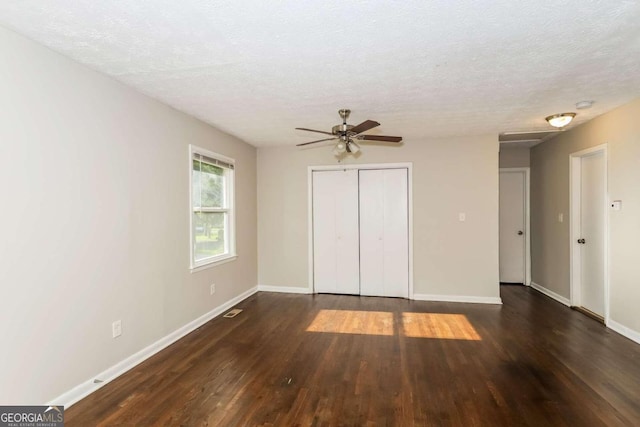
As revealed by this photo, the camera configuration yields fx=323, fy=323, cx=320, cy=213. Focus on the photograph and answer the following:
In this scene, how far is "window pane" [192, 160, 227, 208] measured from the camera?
12.5 ft

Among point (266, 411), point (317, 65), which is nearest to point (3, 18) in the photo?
point (317, 65)

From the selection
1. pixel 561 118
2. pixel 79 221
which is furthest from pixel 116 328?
pixel 561 118

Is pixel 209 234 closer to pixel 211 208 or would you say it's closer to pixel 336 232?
pixel 211 208

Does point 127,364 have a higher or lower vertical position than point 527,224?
lower

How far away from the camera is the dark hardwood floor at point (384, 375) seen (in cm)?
208

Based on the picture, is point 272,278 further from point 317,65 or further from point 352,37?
point 352,37

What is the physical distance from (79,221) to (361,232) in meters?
3.65

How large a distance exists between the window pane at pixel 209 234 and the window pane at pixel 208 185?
0.14 meters

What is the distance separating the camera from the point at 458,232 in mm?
4711

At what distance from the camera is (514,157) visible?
5648 millimetres

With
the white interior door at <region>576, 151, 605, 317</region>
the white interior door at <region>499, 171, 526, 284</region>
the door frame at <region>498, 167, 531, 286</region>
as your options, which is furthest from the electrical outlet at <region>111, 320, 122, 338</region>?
the door frame at <region>498, 167, 531, 286</region>

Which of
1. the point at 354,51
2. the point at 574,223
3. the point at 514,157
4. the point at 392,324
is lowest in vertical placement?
the point at 392,324

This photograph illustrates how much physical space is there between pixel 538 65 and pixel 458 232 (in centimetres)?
275

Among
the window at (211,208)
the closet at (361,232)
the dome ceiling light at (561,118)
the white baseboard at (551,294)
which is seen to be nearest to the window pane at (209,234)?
the window at (211,208)
